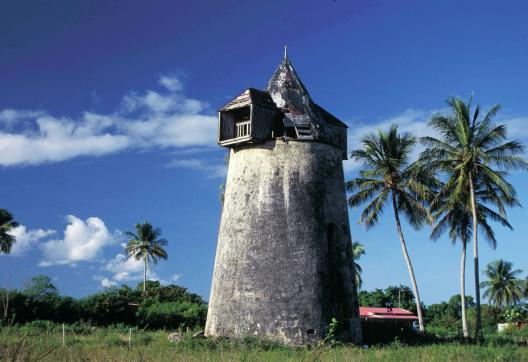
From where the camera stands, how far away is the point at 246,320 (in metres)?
16.9

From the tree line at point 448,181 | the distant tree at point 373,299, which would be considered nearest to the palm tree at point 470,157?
the tree line at point 448,181

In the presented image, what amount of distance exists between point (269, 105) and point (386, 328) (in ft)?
32.7

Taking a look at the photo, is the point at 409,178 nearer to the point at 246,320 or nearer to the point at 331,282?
the point at 331,282

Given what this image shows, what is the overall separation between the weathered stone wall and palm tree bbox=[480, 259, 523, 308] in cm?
4074

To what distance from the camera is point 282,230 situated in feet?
56.9

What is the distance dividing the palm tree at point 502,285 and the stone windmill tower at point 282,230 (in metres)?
40.6

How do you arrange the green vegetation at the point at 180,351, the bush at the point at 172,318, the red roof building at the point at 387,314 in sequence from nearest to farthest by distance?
the green vegetation at the point at 180,351, the bush at the point at 172,318, the red roof building at the point at 387,314

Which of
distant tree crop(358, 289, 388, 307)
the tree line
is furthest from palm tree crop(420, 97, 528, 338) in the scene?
distant tree crop(358, 289, 388, 307)

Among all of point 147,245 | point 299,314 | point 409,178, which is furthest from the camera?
point 147,245

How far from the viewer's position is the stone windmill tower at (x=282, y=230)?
16.9 metres

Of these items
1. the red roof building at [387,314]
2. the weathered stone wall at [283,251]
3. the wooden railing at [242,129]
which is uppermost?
the wooden railing at [242,129]

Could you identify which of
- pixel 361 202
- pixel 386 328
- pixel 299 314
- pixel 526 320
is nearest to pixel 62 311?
pixel 299 314

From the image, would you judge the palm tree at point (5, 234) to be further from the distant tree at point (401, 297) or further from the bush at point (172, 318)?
the distant tree at point (401, 297)

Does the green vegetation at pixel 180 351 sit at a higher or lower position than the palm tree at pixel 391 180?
lower
